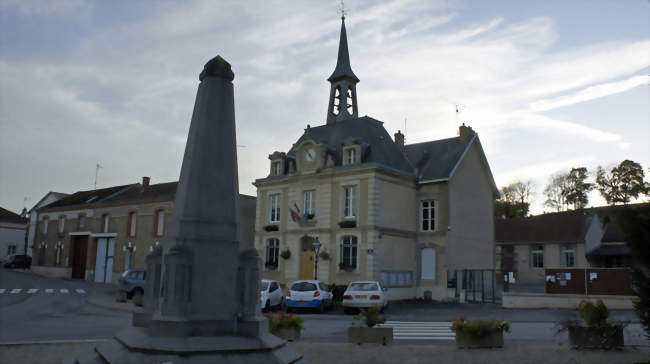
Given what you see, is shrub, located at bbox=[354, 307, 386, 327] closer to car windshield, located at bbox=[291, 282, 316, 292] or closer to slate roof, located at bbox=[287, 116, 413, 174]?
car windshield, located at bbox=[291, 282, 316, 292]

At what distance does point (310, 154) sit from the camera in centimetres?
3012

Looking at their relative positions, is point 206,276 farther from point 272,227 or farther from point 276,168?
point 276,168

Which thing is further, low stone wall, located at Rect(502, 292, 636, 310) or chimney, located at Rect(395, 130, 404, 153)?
chimney, located at Rect(395, 130, 404, 153)

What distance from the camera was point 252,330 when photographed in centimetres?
770

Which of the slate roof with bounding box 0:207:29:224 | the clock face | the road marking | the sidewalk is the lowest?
the road marking

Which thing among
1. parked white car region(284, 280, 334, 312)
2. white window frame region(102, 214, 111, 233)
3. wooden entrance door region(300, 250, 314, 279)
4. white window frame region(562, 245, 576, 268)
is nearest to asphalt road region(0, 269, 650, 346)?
parked white car region(284, 280, 334, 312)

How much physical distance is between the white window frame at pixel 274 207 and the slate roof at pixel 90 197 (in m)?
19.8

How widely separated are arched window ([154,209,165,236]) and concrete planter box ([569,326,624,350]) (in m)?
30.8

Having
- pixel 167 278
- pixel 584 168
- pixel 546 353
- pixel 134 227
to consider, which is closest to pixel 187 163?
pixel 167 278

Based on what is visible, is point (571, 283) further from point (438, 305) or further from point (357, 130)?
point (357, 130)

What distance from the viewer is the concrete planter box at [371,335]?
37.2ft

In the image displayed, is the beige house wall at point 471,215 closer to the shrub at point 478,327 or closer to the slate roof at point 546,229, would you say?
the slate roof at point 546,229

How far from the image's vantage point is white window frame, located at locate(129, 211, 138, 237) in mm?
38938

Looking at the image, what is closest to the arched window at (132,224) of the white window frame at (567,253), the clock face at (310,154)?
the clock face at (310,154)
